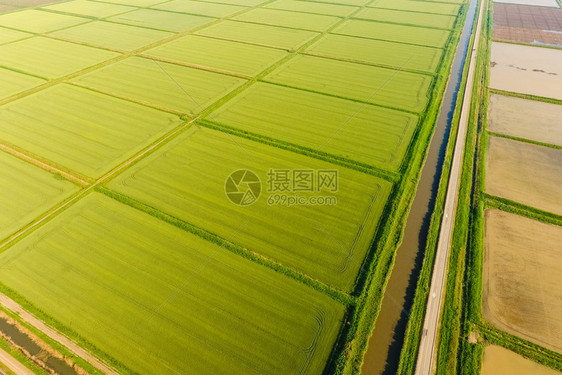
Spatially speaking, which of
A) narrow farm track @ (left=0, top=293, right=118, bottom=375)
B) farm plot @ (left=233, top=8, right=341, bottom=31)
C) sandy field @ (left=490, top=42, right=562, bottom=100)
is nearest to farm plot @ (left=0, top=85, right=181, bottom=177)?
narrow farm track @ (left=0, top=293, right=118, bottom=375)

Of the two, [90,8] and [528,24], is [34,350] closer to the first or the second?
[90,8]

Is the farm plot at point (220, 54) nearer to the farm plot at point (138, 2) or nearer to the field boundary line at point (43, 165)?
the field boundary line at point (43, 165)

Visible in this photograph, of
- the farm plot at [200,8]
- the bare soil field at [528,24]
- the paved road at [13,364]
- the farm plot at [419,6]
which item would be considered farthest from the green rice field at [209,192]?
the farm plot at [419,6]

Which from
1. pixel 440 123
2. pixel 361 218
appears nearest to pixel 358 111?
pixel 440 123

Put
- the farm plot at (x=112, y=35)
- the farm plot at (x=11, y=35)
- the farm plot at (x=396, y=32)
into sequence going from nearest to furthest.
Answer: the farm plot at (x=112, y=35), the farm plot at (x=11, y=35), the farm plot at (x=396, y=32)

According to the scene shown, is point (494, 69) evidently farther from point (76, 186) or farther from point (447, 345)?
point (76, 186)
